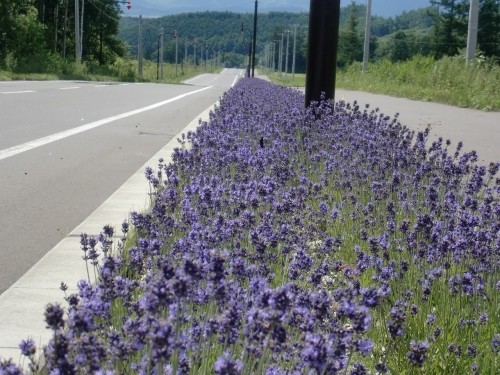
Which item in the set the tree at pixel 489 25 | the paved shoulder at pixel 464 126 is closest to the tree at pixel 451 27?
the tree at pixel 489 25

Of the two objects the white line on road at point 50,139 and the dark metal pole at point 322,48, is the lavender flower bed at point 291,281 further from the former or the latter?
the dark metal pole at point 322,48

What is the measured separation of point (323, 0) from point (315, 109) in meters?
1.54

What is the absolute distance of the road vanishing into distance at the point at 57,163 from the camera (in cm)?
554

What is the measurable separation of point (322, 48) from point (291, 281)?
8.41 metres

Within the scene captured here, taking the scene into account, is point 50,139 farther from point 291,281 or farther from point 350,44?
point 350,44

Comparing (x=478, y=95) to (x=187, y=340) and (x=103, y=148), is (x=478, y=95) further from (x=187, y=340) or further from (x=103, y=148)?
(x=187, y=340)

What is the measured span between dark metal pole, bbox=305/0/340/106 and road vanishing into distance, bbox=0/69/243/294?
2496 millimetres

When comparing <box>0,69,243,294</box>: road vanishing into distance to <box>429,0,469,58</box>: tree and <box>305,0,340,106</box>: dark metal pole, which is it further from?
<box>429,0,469,58</box>: tree

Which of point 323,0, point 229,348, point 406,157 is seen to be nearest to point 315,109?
point 323,0

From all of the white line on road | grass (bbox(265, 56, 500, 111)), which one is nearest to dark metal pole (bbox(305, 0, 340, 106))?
the white line on road

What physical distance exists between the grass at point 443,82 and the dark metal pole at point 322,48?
527 inches

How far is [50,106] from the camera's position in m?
19.0

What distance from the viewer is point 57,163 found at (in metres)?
9.33

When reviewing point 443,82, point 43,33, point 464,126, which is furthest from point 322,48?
point 43,33
